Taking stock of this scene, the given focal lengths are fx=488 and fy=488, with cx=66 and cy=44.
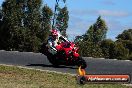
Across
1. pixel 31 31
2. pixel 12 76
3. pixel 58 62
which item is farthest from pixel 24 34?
pixel 12 76

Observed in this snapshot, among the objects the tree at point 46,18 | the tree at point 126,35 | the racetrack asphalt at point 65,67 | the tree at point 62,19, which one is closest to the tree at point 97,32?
A: the tree at point 62,19

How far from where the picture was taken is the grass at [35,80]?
15.6 m

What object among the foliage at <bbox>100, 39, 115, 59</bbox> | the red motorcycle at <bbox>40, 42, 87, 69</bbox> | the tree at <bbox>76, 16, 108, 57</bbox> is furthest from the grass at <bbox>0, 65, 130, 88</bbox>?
the foliage at <bbox>100, 39, 115, 59</bbox>

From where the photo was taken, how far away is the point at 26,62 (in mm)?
24547

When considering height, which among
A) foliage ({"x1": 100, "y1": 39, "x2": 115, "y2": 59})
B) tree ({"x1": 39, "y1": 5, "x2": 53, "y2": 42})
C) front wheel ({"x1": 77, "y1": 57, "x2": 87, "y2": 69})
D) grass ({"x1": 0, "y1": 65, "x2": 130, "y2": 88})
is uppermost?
tree ({"x1": 39, "y1": 5, "x2": 53, "y2": 42})

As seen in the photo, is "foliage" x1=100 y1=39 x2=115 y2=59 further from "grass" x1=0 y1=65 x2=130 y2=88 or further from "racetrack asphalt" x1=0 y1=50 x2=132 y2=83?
"grass" x1=0 y1=65 x2=130 y2=88

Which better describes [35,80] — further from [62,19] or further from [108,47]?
[62,19]

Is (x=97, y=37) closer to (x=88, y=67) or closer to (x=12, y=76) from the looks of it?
(x=88, y=67)

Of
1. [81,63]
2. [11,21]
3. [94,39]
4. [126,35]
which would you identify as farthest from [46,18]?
[81,63]

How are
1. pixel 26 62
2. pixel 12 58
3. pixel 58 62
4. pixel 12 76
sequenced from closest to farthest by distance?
pixel 12 76 → pixel 58 62 → pixel 26 62 → pixel 12 58

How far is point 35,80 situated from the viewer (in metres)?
17.1

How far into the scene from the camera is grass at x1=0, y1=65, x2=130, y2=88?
616 inches

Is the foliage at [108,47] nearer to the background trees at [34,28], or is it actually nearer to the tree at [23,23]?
the background trees at [34,28]

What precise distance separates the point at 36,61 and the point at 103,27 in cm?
3930
